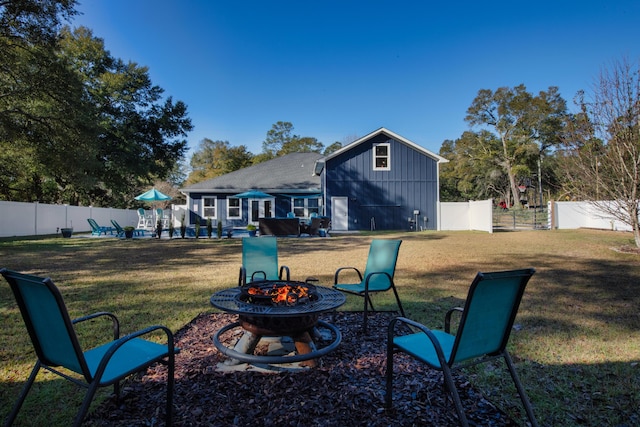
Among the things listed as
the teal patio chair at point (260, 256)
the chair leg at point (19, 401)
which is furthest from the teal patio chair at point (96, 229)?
the chair leg at point (19, 401)

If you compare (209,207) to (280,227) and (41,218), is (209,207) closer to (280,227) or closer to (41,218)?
(280,227)

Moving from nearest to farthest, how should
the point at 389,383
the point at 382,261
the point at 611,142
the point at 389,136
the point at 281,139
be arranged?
the point at 389,383
the point at 382,261
the point at 611,142
the point at 389,136
the point at 281,139

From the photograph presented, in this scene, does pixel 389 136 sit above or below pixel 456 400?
above

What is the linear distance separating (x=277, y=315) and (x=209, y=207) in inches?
878

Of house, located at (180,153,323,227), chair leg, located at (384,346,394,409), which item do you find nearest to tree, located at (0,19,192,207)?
house, located at (180,153,323,227)

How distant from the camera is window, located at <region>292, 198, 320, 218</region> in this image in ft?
76.8

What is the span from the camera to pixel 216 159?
146 feet

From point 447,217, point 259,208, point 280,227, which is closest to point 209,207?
point 259,208

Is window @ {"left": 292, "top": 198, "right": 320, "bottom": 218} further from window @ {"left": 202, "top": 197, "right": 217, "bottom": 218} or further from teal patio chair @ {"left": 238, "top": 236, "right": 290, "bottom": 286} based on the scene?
teal patio chair @ {"left": 238, "top": 236, "right": 290, "bottom": 286}

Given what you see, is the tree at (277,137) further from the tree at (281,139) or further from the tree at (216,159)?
the tree at (216,159)

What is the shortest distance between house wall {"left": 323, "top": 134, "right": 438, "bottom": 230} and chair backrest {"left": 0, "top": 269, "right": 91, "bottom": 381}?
65.5 feet

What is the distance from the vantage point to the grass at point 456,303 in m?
2.56

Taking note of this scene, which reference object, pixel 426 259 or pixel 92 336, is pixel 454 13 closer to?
pixel 426 259

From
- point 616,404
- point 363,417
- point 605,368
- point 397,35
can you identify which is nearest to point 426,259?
point 605,368
